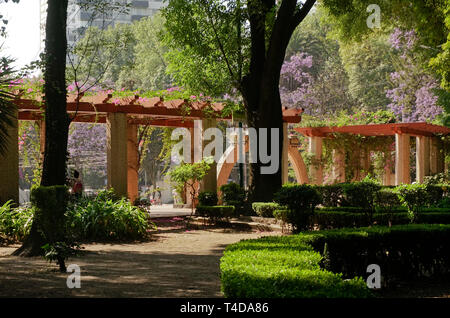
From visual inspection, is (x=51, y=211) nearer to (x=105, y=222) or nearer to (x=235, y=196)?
(x=105, y=222)

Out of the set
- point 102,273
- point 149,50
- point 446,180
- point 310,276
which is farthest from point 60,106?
point 149,50

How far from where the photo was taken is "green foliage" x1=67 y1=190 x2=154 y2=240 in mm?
11555

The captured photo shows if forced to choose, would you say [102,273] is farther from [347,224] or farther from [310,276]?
[347,224]

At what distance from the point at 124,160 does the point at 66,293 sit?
368 inches

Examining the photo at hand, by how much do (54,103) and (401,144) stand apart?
14.3 m

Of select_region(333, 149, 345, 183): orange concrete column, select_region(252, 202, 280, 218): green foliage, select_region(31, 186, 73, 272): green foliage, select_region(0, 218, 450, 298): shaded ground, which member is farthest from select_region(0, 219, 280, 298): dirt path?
select_region(333, 149, 345, 183): orange concrete column

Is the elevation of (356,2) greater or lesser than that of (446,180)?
greater

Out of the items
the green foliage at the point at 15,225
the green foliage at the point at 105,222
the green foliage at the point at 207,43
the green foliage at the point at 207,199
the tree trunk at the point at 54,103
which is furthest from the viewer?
the green foliage at the point at 207,199

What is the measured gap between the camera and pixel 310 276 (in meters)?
4.23

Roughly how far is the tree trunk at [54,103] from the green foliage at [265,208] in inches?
227

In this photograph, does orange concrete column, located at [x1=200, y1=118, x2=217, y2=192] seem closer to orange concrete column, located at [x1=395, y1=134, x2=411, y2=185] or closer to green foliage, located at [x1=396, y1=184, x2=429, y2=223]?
orange concrete column, located at [x1=395, y1=134, x2=411, y2=185]

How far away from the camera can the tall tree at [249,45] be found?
1410cm

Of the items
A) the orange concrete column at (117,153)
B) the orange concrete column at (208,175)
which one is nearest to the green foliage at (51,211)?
the orange concrete column at (117,153)

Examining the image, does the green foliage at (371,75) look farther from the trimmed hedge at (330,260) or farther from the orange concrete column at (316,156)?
the trimmed hedge at (330,260)
